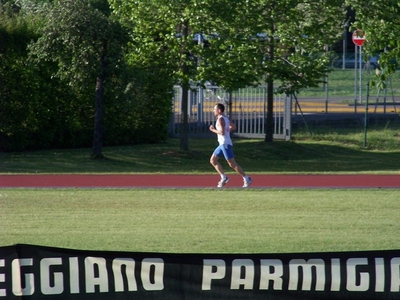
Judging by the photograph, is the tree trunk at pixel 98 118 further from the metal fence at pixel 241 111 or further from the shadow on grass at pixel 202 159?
the metal fence at pixel 241 111

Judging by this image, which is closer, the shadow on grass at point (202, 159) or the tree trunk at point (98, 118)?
the shadow on grass at point (202, 159)

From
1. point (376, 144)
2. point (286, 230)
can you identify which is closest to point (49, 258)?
point (286, 230)

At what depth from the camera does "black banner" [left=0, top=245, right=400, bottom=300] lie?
20.2ft

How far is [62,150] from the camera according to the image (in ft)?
79.2

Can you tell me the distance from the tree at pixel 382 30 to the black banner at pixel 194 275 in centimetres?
889

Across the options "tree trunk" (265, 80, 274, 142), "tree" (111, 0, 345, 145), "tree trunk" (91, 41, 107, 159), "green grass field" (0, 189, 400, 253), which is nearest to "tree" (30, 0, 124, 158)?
"tree trunk" (91, 41, 107, 159)

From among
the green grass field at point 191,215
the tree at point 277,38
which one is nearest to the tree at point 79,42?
the green grass field at point 191,215

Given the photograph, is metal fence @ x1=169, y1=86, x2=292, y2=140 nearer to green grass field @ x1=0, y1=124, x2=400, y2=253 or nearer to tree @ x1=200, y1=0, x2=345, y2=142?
tree @ x1=200, y1=0, x2=345, y2=142

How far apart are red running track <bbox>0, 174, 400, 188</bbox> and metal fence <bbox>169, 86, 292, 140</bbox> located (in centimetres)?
919

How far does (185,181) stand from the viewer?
17969mm

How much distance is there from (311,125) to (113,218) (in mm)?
19047

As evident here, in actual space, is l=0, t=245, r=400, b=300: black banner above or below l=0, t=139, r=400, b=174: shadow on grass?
above

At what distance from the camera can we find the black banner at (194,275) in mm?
6148

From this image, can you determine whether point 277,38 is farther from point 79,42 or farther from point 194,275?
point 194,275
